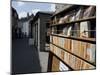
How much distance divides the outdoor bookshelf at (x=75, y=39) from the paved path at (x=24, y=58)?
0.68 ft

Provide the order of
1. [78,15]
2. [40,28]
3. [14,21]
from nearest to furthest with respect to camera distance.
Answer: [14,21], [40,28], [78,15]

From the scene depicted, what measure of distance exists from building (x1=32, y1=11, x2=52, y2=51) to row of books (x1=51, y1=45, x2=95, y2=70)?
0.16 meters

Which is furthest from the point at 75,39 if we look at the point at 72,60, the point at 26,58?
the point at 26,58

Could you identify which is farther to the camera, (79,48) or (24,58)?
(79,48)

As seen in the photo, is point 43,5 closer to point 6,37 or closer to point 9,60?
point 6,37

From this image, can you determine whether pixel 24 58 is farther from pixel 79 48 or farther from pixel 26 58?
pixel 79 48

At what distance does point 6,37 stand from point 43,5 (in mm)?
580

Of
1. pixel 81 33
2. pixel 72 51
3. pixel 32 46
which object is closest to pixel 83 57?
pixel 72 51

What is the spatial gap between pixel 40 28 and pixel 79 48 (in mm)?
558

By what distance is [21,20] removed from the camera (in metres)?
2.04

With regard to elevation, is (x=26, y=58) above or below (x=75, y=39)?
below

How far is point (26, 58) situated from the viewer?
2.08 meters

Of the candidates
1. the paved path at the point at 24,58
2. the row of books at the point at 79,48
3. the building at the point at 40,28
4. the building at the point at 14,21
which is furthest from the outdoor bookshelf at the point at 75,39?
the building at the point at 14,21

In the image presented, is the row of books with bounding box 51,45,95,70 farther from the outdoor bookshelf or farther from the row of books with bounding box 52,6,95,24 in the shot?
the row of books with bounding box 52,6,95,24
